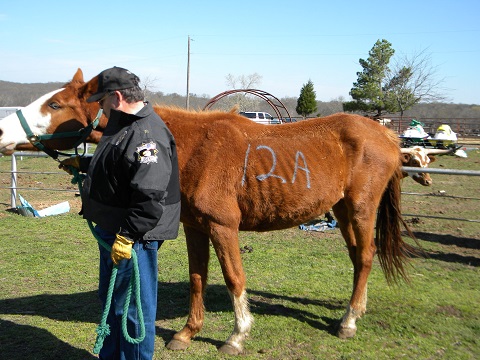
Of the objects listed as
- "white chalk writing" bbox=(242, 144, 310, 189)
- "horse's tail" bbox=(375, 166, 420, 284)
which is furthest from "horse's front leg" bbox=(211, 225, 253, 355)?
"horse's tail" bbox=(375, 166, 420, 284)

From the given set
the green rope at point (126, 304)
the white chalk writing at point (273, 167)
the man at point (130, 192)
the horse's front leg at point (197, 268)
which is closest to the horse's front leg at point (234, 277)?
the horse's front leg at point (197, 268)

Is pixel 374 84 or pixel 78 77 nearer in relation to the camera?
pixel 78 77

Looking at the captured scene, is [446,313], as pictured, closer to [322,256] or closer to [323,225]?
[322,256]

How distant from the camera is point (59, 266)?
5.78m

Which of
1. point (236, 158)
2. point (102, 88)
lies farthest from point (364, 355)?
point (102, 88)

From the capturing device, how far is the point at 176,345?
377 centimetres

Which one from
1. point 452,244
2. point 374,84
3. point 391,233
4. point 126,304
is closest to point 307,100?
point 374,84

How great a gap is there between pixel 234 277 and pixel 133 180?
4.86ft

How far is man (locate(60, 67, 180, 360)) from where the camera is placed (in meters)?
2.54

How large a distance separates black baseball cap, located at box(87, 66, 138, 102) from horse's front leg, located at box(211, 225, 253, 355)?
137cm

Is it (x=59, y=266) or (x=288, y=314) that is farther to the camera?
(x=59, y=266)

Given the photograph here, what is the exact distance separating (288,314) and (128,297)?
221 centimetres

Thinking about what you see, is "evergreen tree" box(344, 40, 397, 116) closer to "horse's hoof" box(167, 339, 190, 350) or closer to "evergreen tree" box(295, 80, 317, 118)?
"evergreen tree" box(295, 80, 317, 118)

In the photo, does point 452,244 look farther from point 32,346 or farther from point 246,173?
point 32,346
